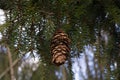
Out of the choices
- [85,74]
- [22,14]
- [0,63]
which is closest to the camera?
[22,14]

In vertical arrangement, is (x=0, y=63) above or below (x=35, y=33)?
below

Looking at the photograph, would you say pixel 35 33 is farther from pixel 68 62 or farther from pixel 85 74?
pixel 85 74

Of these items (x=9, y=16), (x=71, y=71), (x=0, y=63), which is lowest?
(x=0, y=63)

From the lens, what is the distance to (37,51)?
2.48ft

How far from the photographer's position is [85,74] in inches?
72.3

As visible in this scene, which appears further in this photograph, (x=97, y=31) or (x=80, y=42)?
(x=97, y=31)

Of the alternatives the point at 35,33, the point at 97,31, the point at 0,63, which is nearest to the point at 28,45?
the point at 35,33

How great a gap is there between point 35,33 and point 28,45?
0.03 meters

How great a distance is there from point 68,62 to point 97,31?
0.11 metres

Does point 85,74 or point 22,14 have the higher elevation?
point 22,14

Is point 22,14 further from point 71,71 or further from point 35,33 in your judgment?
point 71,71

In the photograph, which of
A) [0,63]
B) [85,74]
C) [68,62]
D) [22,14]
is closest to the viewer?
[22,14]

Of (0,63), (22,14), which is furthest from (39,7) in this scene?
A: (0,63)

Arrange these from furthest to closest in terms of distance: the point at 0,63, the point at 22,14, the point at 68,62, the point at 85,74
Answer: the point at 0,63 → the point at 85,74 → the point at 68,62 → the point at 22,14
